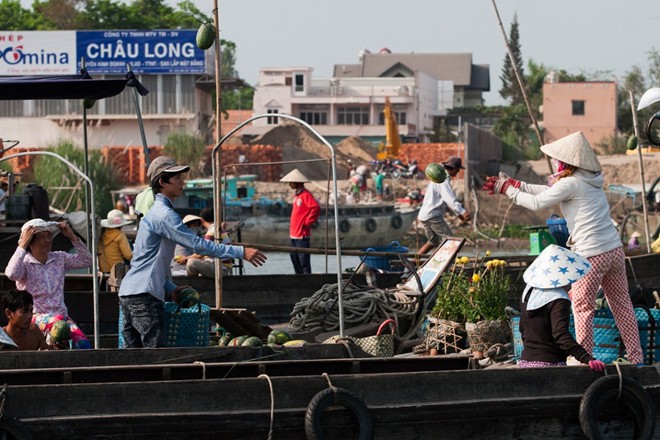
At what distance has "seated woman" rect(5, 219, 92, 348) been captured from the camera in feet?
25.1

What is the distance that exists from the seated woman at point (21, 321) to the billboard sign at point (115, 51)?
1571 inches

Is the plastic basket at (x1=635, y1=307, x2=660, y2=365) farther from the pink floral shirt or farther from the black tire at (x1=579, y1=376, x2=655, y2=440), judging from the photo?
the pink floral shirt

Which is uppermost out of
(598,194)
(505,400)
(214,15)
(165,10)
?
(165,10)

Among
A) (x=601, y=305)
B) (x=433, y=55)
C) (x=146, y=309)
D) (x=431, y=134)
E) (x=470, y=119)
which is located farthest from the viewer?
(x=433, y=55)

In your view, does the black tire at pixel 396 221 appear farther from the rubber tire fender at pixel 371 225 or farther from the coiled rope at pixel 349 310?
the coiled rope at pixel 349 310

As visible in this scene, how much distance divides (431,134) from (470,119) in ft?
28.7

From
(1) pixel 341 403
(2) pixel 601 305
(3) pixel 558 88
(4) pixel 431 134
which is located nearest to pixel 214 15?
(2) pixel 601 305

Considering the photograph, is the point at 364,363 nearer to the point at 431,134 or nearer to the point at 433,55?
the point at 431,134

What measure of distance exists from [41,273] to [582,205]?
11.3 feet

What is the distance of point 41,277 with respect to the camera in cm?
772

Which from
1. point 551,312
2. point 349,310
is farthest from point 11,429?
point 349,310

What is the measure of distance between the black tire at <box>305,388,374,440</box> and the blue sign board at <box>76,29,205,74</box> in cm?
4149

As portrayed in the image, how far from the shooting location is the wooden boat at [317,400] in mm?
5629

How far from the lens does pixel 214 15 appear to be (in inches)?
369
